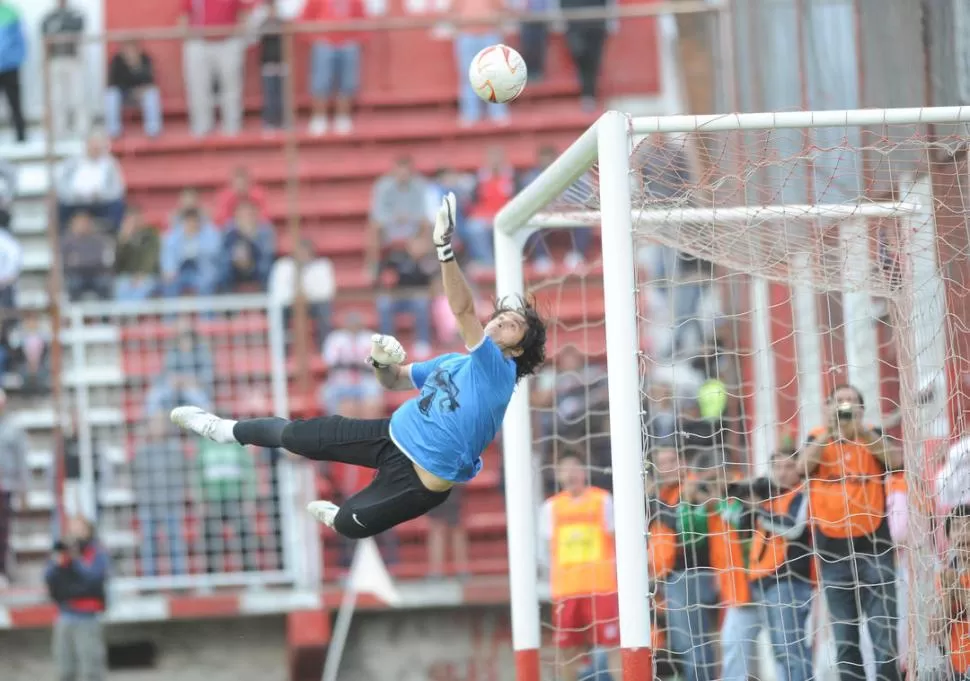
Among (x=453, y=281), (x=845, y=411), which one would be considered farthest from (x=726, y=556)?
(x=453, y=281)

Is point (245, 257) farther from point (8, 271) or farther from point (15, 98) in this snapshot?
point (15, 98)

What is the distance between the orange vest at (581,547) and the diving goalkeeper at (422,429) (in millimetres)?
3278

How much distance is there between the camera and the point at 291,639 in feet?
44.1

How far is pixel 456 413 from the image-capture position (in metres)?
7.53

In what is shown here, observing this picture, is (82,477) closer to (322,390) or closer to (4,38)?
(322,390)

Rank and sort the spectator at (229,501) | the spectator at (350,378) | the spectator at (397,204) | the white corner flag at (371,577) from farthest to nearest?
the spectator at (397,204) < the spectator at (350,378) < the spectator at (229,501) < the white corner flag at (371,577)

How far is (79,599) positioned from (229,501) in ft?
4.89

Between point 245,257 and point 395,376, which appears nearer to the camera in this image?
point 395,376

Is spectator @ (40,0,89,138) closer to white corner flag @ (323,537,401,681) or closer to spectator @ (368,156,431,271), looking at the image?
spectator @ (368,156,431,271)

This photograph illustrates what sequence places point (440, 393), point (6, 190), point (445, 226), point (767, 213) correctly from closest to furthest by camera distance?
point (445, 226) < point (440, 393) < point (767, 213) < point (6, 190)

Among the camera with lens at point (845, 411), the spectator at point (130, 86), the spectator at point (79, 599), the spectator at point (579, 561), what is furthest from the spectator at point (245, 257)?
the camera with lens at point (845, 411)

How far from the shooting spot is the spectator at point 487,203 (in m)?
15.4

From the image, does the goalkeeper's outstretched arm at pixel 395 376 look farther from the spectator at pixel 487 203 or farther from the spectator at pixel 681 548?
the spectator at pixel 487 203

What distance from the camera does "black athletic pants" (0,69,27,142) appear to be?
17.2 m
